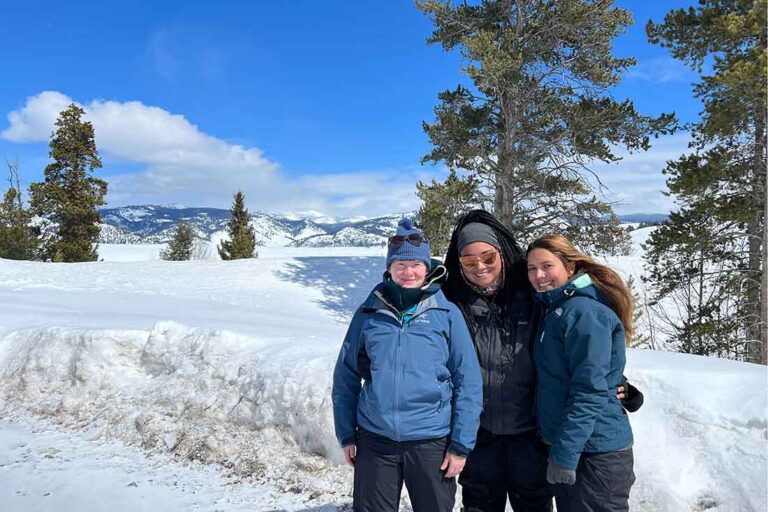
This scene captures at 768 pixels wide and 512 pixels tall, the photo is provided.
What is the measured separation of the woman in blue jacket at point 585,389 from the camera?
231cm

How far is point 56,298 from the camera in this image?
500 inches

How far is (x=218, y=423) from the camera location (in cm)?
503

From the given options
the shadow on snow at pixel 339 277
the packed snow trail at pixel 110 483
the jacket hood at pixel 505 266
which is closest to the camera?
the jacket hood at pixel 505 266

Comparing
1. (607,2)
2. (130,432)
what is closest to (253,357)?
(130,432)

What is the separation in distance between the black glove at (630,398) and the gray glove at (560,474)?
53 centimetres

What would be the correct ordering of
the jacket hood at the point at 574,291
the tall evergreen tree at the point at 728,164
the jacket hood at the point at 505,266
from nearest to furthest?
the jacket hood at the point at 574,291 < the jacket hood at the point at 505,266 < the tall evergreen tree at the point at 728,164

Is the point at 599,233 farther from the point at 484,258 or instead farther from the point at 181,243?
the point at 181,243

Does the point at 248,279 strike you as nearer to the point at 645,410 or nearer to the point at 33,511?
the point at 33,511

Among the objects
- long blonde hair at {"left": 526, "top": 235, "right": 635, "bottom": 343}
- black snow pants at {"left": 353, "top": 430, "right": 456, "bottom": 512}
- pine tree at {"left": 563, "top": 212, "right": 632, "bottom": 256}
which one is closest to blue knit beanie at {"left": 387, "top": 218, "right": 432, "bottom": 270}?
long blonde hair at {"left": 526, "top": 235, "right": 635, "bottom": 343}

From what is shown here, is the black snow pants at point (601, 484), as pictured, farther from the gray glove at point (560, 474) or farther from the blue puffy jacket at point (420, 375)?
the blue puffy jacket at point (420, 375)

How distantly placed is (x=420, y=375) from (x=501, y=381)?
0.50m

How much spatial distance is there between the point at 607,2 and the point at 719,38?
354 centimetres

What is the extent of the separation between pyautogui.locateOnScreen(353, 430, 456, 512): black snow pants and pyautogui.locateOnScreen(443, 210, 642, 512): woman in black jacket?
29 cm

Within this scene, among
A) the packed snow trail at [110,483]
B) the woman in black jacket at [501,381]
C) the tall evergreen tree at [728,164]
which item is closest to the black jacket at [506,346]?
the woman in black jacket at [501,381]
